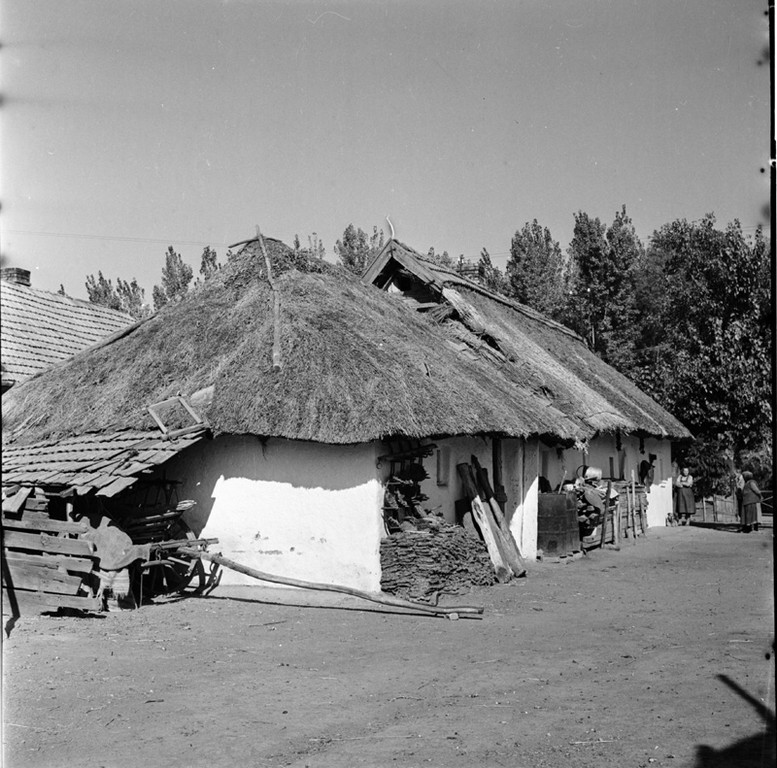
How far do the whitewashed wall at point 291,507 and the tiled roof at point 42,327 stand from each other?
7843mm

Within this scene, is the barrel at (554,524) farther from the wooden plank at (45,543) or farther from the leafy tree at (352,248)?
the leafy tree at (352,248)

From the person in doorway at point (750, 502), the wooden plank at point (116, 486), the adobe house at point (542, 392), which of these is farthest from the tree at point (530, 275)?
the wooden plank at point (116, 486)

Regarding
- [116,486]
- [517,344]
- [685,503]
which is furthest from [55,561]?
[685,503]

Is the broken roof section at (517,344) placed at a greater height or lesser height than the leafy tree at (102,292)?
lesser

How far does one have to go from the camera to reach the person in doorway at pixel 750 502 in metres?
21.1

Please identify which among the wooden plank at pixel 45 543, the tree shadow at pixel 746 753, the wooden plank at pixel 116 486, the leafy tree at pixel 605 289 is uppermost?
the leafy tree at pixel 605 289

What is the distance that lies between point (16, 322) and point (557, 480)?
12.8 metres

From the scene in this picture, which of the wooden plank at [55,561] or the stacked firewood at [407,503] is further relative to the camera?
the stacked firewood at [407,503]

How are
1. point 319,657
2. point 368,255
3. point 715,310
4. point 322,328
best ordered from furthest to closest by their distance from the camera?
point 368,255 → point 715,310 → point 322,328 → point 319,657

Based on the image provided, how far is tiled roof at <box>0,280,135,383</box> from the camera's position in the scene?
19500 mm

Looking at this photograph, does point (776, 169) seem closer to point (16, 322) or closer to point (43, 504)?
point (43, 504)

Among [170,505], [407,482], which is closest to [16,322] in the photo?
[170,505]

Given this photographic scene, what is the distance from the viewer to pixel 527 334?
23516 millimetres

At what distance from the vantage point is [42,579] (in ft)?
34.8
